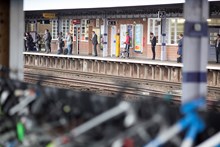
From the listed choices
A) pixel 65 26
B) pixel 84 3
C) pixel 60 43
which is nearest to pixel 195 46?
pixel 84 3

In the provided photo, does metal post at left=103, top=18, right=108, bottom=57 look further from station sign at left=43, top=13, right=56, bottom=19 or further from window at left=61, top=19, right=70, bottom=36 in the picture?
window at left=61, top=19, right=70, bottom=36

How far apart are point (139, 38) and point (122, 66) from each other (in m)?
4.44

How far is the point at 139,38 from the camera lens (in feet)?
91.6

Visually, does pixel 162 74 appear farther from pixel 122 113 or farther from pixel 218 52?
pixel 122 113

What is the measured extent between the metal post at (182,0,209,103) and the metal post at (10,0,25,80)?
1732 mm

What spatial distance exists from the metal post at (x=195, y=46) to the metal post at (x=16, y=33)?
1732mm

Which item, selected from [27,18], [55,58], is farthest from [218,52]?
[27,18]

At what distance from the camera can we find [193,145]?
2.72 m

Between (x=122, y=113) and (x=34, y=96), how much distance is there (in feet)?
3.31

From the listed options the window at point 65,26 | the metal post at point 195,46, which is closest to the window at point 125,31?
the window at point 65,26

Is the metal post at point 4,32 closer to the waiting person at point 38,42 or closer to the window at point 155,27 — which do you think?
the window at point 155,27

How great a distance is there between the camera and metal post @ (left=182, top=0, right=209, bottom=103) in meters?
4.17

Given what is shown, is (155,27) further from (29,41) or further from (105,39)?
(29,41)

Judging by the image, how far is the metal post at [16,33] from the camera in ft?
16.9
